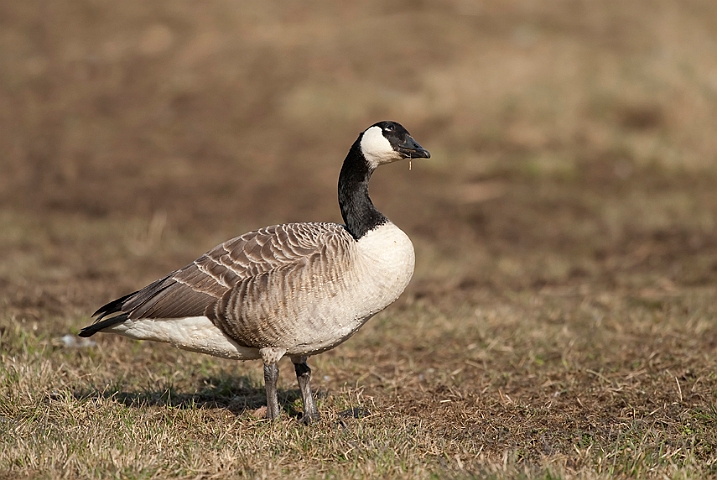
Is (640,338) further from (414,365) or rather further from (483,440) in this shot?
(483,440)

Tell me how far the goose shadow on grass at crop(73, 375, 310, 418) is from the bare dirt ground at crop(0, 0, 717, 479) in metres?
0.03

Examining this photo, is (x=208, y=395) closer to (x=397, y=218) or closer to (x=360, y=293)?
(x=360, y=293)

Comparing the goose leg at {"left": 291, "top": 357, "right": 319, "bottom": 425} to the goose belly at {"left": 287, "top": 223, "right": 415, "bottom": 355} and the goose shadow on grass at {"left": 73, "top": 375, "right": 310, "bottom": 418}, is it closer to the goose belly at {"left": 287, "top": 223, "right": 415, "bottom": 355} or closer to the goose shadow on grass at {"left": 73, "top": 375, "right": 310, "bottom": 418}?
the goose shadow on grass at {"left": 73, "top": 375, "right": 310, "bottom": 418}

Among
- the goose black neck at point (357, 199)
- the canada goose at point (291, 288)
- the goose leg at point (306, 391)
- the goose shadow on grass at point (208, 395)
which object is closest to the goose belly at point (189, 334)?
the canada goose at point (291, 288)

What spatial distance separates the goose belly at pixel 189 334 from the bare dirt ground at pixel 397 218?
1.50 feet

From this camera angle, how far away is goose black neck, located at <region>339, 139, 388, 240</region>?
18.5ft

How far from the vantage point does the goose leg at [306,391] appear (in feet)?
19.0

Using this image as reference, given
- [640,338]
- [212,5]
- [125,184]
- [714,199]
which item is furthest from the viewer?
[212,5]

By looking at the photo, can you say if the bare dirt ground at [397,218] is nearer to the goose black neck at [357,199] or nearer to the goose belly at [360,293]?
the goose belly at [360,293]

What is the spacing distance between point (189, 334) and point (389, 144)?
1816mm

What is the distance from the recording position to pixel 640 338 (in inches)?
306

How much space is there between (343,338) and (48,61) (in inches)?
644

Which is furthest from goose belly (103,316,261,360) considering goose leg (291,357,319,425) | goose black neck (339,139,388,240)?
goose black neck (339,139,388,240)

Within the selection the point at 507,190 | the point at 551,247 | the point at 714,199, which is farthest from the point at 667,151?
the point at 551,247
